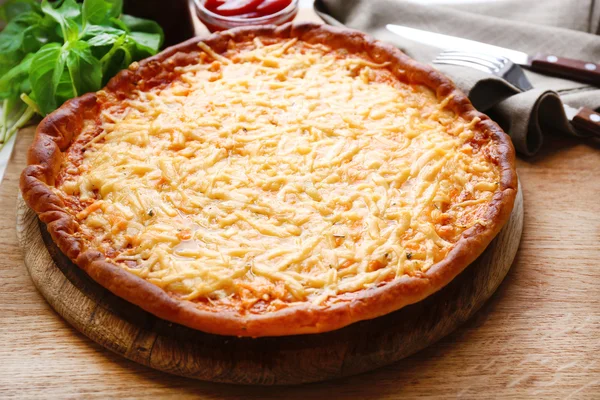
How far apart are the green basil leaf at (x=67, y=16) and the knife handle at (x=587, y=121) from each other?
3.38 metres

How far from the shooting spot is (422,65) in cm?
440

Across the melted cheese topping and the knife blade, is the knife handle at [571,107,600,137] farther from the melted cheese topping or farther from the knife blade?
the melted cheese topping

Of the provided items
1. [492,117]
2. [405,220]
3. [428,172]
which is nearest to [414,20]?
[492,117]

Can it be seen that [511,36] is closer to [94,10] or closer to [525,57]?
[525,57]

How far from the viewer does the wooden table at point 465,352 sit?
121 inches

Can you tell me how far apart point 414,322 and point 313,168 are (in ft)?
3.61

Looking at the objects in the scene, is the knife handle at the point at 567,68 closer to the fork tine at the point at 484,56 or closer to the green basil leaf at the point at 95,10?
the fork tine at the point at 484,56

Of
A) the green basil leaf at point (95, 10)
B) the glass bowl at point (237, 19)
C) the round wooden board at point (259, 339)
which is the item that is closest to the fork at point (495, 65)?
the glass bowl at point (237, 19)

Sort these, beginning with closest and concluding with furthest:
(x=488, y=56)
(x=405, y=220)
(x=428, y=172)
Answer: (x=405, y=220)
(x=428, y=172)
(x=488, y=56)

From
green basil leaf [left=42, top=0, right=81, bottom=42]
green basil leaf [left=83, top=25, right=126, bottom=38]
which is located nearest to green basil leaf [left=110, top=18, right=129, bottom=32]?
green basil leaf [left=83, top=25, right=126, bottom=38]

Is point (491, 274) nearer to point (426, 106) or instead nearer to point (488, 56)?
point (426, 106)

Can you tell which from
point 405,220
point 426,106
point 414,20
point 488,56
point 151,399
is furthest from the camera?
point 414,20

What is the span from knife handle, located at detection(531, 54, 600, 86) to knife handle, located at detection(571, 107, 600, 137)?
39 cm

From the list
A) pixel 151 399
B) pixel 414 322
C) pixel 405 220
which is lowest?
pixel 151 399
